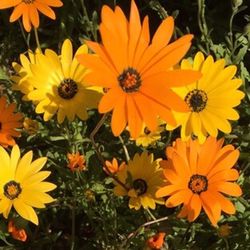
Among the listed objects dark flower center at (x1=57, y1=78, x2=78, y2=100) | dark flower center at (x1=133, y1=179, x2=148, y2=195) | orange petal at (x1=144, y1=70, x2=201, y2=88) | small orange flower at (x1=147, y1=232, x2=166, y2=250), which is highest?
dark flower center at (x1=57, y1=78, x2=78, y2=100)

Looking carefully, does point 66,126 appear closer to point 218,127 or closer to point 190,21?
point 218,127

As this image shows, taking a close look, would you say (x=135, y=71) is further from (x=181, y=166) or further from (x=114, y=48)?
(x=181, y=166)

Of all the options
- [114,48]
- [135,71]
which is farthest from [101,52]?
[135,71]

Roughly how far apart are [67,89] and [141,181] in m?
0.38

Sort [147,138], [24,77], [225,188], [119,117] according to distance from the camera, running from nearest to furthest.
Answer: [119,117]
[225,188]
[24,77]
[147,138]

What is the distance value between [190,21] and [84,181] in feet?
4.10

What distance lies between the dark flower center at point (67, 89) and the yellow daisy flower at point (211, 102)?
1.16 ft

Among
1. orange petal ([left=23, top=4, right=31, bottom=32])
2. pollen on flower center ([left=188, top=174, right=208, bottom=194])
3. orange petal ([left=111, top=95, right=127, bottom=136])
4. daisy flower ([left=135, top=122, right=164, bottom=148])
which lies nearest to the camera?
orange petal ([left=111, top=95, right=127, bottom=136])

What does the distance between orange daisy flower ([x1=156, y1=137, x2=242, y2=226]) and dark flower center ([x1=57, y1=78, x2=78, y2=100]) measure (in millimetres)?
397

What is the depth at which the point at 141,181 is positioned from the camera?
78.2 inches

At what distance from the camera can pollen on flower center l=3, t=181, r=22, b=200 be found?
6.39 feet

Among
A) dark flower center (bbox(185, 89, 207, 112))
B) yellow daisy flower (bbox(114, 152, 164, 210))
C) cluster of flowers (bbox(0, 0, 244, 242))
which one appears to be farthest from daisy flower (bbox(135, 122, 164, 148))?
dark flower center (bbox(185, 89, 207, 112))

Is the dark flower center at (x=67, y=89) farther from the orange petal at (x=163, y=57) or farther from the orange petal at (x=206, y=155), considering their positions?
the orange petal at (x=206, y=155)

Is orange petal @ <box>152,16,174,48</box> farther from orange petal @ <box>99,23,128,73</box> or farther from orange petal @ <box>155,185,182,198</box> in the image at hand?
orange petal @ <box>155,185,182,198</box>
